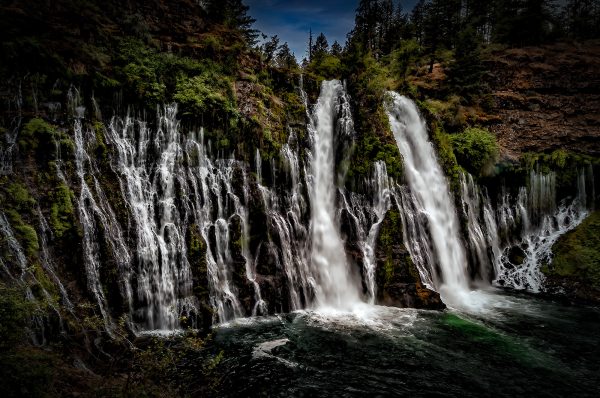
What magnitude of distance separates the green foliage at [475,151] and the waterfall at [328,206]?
28.8 ft

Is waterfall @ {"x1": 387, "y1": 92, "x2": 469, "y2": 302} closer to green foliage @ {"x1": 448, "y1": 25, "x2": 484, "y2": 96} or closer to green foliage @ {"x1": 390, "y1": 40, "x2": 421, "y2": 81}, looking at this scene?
green foliage @ {"x1": 390, "y1": 40, "x2": 421, "y2": 81}

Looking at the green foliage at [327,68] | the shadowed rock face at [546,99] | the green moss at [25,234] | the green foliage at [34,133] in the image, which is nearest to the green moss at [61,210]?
the green moss at [25,234]

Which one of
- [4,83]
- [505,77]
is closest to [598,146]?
[505,77]

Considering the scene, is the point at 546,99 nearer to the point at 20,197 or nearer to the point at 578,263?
the point at 578,263

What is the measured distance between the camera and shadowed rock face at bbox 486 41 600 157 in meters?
22.6

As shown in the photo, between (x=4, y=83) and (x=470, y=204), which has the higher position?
(x=4, y=83)

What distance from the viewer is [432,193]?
18.8 m

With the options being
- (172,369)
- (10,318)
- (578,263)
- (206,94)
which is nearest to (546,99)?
(578,263)

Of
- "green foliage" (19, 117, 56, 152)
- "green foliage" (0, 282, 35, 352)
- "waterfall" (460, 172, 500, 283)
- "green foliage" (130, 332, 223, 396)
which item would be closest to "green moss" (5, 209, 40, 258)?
"green foliage" (19, 117, 56, 152)

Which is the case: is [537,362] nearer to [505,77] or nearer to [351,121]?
[351,121]

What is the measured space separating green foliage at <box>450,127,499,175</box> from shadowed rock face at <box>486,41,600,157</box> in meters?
1.52

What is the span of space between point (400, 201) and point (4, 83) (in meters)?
16.8

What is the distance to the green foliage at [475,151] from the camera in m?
21.6

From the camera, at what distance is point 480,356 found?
10141 millimetres
